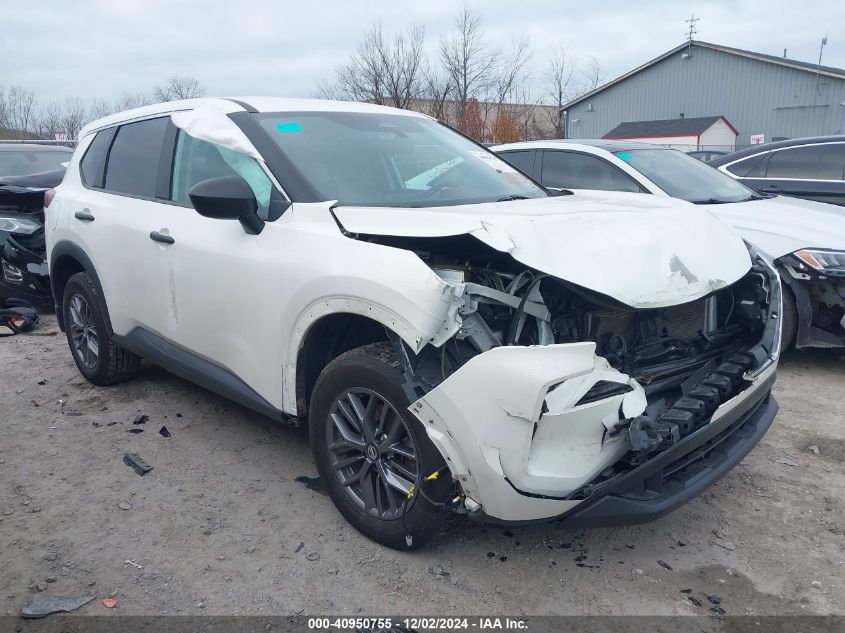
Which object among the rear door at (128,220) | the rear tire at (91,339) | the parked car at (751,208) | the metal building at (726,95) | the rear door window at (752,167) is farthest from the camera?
the metal building at (726,95)

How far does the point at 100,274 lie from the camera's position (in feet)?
15.0

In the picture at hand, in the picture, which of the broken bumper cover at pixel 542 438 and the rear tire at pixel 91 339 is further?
the rear tire at pixel 91 339

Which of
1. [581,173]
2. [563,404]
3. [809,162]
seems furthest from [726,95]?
[563,404]

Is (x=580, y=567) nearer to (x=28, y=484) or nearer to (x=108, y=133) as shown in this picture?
(x=28, y=484)

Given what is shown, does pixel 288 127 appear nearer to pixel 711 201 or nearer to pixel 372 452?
pixel 372 452

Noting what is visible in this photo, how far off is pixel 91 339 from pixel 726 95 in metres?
36.4

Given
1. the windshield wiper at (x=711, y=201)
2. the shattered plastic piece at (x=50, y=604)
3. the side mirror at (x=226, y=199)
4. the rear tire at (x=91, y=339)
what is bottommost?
the shattered plastic piece at (x=50, y=604)

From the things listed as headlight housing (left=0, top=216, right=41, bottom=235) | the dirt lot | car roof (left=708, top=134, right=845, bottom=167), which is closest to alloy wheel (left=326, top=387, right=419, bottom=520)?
the dirt lot

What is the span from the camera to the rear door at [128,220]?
4.06 metres

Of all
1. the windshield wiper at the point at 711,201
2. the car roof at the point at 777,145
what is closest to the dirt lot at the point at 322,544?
the windshield wiper at the point at 711,201

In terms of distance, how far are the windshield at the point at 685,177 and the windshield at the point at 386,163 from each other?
2.32 metres

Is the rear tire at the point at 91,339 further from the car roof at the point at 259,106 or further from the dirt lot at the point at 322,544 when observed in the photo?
the car roof at the point at 259,106

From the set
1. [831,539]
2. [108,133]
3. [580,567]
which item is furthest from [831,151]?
[108,133]

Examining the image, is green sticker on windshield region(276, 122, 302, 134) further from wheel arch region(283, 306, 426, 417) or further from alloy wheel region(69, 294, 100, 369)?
alloy wheel region(69, 294, 100, 369)
